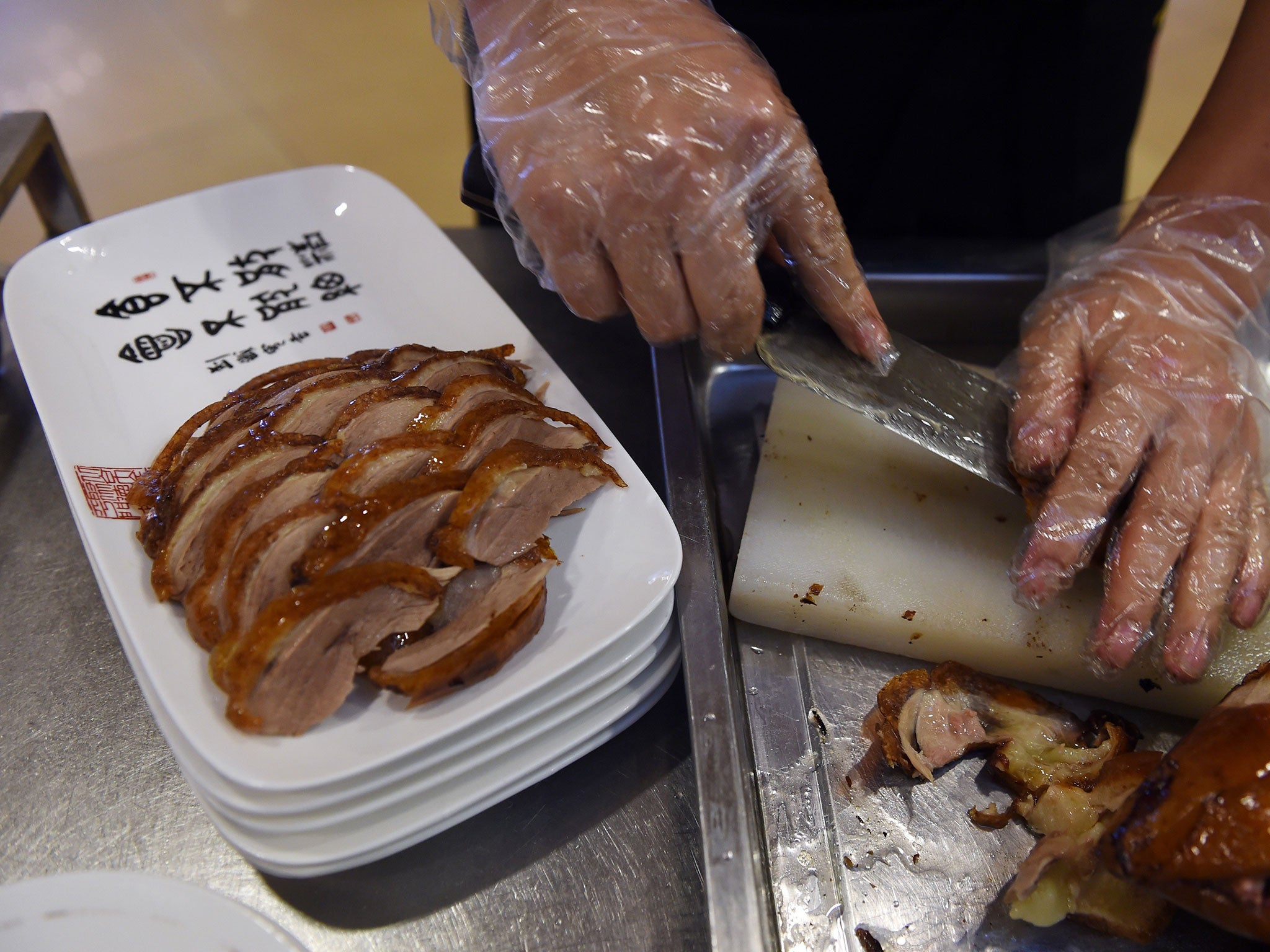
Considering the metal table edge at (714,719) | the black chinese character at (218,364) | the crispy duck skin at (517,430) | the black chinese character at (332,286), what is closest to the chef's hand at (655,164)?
the crispy duck skin at (517,430)

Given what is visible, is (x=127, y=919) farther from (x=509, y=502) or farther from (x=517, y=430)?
(x=517, y=430)

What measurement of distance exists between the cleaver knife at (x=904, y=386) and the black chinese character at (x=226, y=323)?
118 cm

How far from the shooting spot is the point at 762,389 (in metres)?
2.16

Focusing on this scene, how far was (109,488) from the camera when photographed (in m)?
1.48

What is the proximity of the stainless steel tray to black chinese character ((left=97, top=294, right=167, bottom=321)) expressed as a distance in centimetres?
117

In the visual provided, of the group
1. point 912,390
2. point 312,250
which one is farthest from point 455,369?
point 912,390

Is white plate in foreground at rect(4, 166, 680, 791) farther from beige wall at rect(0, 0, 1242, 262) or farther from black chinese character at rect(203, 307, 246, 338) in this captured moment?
beige wall at rect(0, 0, 1242, 262)

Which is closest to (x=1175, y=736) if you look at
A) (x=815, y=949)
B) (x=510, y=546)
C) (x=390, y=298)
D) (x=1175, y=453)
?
(x=1175, y=453)

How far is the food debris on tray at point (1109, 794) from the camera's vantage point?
103 centimetres

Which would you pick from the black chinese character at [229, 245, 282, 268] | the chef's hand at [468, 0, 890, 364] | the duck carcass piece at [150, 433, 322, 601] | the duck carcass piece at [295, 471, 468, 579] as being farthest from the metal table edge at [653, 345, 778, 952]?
the black chinese character at [229, 245, 282, 268]

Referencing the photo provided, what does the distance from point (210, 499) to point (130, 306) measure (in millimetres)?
762

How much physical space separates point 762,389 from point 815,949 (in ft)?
4.26

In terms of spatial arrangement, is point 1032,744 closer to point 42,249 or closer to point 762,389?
point 762,389

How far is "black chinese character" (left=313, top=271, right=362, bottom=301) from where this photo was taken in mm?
1965
